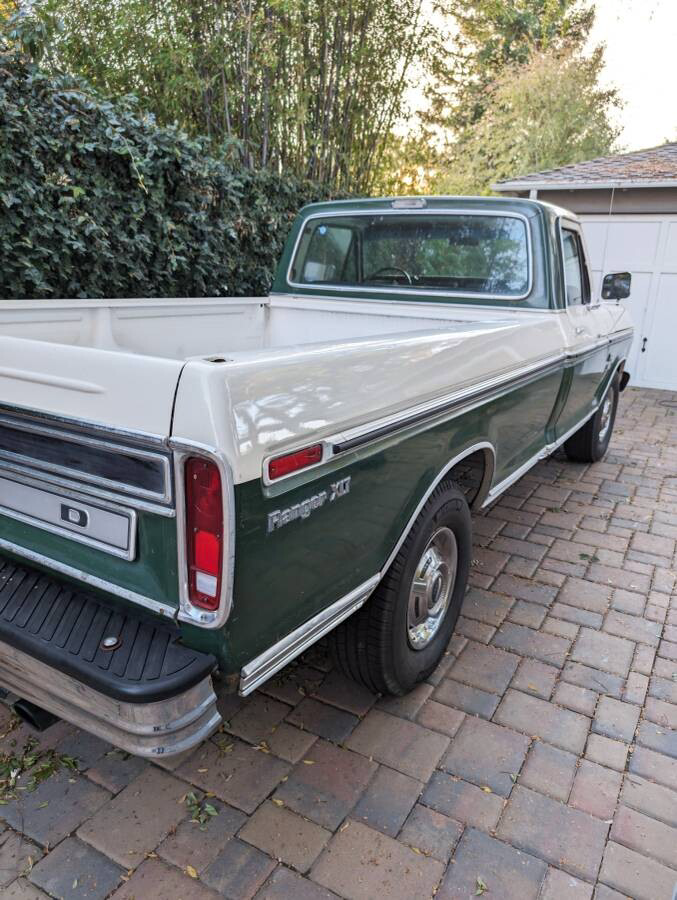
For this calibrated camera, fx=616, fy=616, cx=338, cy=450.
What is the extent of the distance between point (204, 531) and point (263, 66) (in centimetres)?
671

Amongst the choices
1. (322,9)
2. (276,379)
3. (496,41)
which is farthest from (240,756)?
(496,41)

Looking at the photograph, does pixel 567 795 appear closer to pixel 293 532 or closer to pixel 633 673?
pixel 633 673

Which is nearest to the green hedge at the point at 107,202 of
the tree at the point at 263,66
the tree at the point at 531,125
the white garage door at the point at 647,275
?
the tree at the point at 263,66

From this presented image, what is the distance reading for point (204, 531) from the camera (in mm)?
1422

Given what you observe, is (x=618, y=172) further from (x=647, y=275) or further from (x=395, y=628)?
(x=395, y=628)

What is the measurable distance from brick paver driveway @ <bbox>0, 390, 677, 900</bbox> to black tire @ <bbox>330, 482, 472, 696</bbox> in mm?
198

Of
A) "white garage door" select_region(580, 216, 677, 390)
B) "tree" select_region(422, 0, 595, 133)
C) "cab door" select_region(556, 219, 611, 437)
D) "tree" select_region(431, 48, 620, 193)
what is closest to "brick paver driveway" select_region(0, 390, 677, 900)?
"cab door" select_region(556, 219, 611, 437)

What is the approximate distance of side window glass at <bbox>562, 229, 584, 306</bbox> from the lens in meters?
3.88

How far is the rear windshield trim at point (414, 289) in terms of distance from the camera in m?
3.52

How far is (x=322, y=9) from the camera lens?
22.1 feet

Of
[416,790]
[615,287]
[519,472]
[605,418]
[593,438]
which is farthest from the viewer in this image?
[605,418]

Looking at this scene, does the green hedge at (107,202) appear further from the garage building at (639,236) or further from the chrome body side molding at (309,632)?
the garage building at (639,236)

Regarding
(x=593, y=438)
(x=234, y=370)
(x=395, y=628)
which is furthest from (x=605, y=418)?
(x=234, y=370)

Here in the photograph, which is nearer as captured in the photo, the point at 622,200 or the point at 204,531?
the point at 204,531
